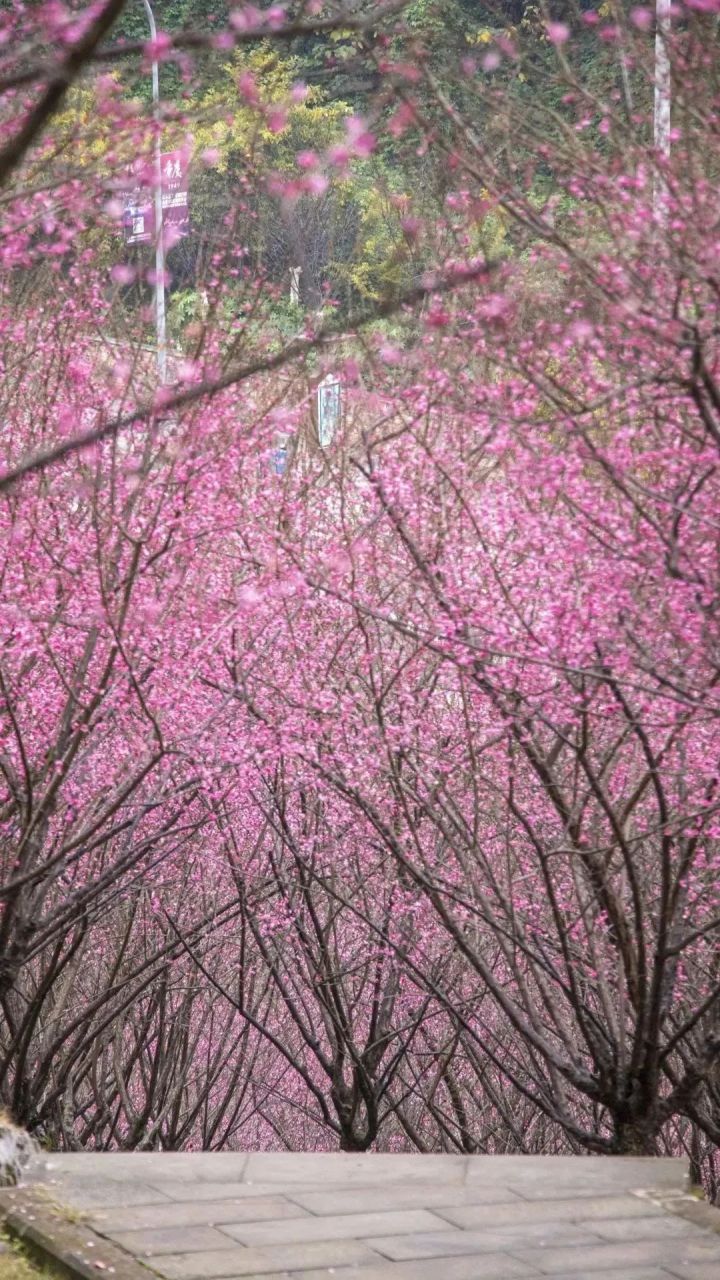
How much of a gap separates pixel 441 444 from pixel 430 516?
1.36 metres

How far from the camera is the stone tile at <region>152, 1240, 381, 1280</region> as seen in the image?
171 inches

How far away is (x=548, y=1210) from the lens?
17.3ft

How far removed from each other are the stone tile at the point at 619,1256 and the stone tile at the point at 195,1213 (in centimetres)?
85

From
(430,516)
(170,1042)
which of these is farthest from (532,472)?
(170,1042)

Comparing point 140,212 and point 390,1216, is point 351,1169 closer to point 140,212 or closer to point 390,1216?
point 390,1216

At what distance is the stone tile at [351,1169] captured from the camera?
18.1 ft

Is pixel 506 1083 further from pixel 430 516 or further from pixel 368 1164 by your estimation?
pixel 368 1164

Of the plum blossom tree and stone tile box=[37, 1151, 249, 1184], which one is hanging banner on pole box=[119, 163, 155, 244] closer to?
the plum blossom tree

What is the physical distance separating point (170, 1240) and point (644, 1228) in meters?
1.67

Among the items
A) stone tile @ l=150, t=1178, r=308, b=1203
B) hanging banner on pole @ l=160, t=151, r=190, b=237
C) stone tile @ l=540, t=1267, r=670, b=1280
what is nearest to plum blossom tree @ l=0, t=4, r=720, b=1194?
hanging banner on pole @ l=160, t=151, r=190, b=237

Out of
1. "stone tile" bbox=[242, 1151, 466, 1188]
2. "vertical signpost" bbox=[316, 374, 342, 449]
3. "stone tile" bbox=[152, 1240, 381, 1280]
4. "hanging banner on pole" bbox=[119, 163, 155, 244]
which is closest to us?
"stone tile" bbox=[152, 1240, 381, 1280]

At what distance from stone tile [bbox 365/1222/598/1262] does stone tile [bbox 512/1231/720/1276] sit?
0.25ft

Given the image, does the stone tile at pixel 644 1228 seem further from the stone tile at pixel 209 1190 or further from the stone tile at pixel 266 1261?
the stone tile at pixel 209 1190

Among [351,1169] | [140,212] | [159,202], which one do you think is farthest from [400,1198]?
[140,212]
